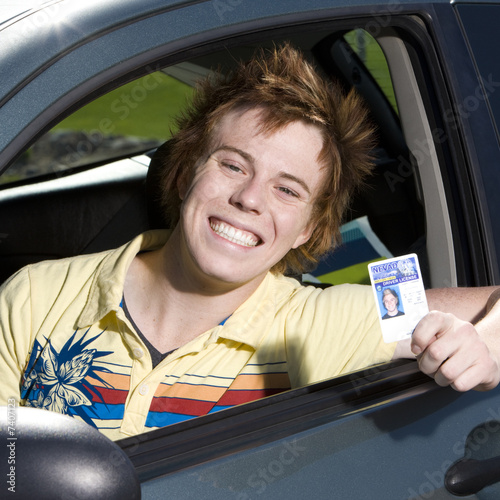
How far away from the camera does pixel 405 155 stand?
2.16m

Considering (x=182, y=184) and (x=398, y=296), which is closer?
(x=398, y=296)

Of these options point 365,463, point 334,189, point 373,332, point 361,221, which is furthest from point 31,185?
point 365,463

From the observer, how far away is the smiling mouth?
5.37ft

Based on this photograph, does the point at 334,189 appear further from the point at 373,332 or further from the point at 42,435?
the point at 42,435

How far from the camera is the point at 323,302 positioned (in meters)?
1.73

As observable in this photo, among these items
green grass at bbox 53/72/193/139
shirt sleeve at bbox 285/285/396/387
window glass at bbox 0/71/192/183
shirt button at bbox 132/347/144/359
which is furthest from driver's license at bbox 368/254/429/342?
green grass at bbox 53/72/193/139

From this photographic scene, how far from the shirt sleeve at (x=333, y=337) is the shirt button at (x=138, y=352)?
0.32 meters

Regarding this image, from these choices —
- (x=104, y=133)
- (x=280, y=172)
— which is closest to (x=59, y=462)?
(x=280, y=172)

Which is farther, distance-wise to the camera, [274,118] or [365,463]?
[274,118]

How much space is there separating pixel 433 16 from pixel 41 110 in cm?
91

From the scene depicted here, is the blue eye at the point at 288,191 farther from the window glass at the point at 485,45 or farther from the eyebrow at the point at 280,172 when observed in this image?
the window glass at the point at 485,45

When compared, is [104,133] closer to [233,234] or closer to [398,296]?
[233,234]

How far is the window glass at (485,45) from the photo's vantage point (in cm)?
163

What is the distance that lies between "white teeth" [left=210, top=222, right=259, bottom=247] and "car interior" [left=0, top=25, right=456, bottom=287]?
0.40 metres
